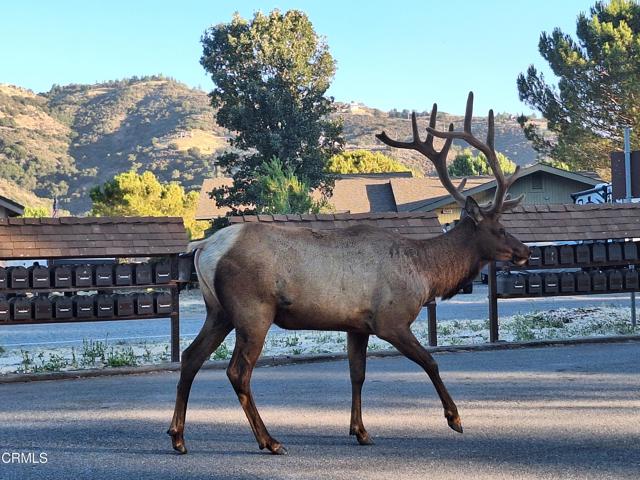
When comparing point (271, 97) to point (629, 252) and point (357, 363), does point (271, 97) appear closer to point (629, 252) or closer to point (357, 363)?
point (629, 252)

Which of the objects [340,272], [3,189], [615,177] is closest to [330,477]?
[340,272]

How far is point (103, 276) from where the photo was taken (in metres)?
13.7

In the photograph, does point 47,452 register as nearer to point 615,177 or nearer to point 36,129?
point 615,177

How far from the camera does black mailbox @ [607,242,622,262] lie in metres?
15.8

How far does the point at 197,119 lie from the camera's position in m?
162

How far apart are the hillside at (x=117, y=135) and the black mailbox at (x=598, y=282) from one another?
101 meters

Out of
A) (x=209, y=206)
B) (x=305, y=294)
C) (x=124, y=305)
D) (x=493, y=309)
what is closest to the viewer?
(x=305, y=294)

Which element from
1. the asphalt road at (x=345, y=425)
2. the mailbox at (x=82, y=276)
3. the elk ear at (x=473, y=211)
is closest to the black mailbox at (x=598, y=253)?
the asphalt road at (x=345, y=425)

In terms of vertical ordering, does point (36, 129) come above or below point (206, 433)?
above

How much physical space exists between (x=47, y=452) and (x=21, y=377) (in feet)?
16.7

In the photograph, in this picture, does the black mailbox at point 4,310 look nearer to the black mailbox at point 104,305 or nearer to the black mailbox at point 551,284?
the black mailbox at point 104,305

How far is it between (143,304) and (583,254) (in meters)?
7.23

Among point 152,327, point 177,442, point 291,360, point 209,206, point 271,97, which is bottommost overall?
point 152,327

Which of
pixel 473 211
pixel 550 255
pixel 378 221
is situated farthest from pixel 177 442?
pixel 550 255
